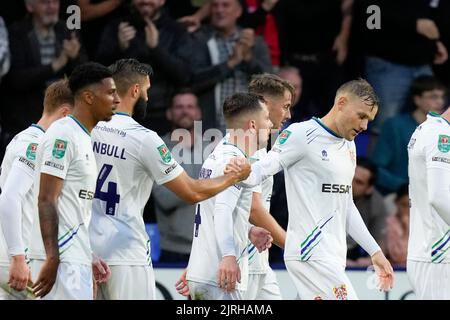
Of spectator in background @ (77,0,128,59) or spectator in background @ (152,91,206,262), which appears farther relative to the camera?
spectator in background @ (77,0,128,59)

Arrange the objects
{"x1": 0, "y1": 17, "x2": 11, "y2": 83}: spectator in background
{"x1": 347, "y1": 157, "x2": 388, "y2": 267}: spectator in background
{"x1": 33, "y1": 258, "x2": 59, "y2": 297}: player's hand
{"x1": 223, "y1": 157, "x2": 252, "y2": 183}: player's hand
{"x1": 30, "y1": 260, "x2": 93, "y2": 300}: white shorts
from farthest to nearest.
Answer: {"x1": 347, "y1": 157, "x2": 388, "y2": 267}: spectator in background < {"x1": 0, "y1": 17, "x2": 11, "y2": 83}: spectator in background < {"x1": 223, "y1": 157, "x2": 252, "y2": 183}: player's hand < {"x1": 30, "y1": 260, "x2": 93, "y2": 300}: white shorts < {"x1": 33, "y1": 258, "x2": 59, "y2": 297}: player's hand

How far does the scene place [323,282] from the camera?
27.3ft

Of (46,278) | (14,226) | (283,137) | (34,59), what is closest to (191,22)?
(34,59)

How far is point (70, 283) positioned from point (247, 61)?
6.12 meters

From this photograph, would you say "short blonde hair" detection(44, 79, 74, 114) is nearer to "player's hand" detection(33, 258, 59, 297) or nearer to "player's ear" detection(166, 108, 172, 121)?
"player's hand" detection(33, 258, 59, 297)

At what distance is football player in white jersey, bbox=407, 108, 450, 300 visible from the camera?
27.4ft

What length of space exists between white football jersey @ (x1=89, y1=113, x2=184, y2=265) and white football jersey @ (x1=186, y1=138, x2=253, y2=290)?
42 cm

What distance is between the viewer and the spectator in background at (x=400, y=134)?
13023mm

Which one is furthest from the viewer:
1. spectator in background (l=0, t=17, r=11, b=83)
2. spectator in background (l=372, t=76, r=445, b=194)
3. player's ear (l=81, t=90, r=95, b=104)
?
spectator in background (l=372, t=76, r=445, b=194)

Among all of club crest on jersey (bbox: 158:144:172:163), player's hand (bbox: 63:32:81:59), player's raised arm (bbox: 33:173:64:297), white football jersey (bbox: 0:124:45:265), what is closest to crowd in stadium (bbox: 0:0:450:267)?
player's hand (bbox: 63:32:81:59)

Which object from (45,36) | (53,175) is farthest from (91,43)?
(53,175)

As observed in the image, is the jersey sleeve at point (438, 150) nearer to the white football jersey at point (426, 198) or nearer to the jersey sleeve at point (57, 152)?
the white football jersey at point (426, 198)

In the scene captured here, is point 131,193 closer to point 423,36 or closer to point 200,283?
point 200,283

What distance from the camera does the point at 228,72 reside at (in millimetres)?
12867
